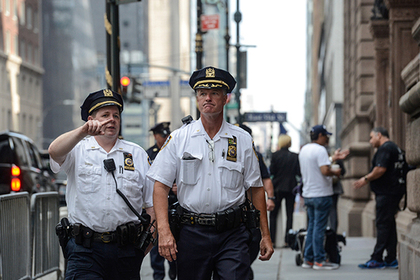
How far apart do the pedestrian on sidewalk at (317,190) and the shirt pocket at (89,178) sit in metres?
5.24

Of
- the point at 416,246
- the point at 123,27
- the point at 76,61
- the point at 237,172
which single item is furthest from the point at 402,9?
the point at 123,27

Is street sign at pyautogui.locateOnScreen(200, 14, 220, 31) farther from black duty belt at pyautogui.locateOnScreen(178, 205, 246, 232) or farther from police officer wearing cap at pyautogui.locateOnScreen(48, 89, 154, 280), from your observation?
black duty belt at pyautogui.locateOnScreen(178, 205, 246, 232)

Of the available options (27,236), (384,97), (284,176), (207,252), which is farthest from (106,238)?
(384,97)

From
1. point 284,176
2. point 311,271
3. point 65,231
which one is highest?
point 65,231

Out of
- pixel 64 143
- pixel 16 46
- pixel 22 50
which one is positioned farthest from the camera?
pixel 22 50

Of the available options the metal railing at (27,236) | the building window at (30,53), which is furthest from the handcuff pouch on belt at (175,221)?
the building window at (30,53)

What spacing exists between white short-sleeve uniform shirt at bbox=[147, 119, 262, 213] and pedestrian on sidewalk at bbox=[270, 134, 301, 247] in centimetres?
811

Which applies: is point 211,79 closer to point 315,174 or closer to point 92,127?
point 92,127

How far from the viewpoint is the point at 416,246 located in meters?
6.77

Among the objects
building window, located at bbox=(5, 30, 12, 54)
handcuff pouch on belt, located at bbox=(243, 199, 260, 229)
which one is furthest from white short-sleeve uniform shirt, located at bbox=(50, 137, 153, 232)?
building window, located at bbox=(5, 30, 12, 54)

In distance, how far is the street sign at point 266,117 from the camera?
22734mm

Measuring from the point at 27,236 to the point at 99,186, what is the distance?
9.54 feet

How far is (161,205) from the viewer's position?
16.1ft

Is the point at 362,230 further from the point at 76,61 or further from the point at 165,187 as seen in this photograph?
the point at 76,61
